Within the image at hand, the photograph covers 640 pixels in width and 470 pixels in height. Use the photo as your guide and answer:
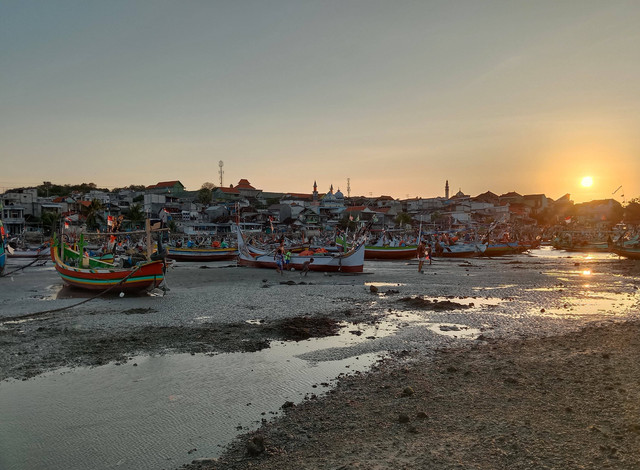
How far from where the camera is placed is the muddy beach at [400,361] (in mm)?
5180

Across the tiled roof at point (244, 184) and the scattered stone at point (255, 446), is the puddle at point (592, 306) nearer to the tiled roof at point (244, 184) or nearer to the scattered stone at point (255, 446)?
the scattered stone at point (255, 446)

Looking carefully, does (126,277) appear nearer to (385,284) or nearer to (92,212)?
(385,284)

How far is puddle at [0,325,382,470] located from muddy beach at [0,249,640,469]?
13cm

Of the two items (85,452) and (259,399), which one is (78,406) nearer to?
(85,452)

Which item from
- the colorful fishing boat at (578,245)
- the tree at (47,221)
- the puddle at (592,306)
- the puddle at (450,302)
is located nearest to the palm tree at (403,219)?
the colorful fishing boat at (578,245)

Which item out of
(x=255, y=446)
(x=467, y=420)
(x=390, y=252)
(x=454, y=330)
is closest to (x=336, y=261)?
(x=390, y=252)

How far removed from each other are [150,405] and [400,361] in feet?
16.2

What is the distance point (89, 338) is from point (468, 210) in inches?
3471

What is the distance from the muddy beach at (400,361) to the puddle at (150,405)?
0.43ft

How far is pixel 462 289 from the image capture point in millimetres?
20281

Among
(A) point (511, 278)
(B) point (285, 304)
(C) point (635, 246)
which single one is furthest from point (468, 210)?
(B) point (285, 304)

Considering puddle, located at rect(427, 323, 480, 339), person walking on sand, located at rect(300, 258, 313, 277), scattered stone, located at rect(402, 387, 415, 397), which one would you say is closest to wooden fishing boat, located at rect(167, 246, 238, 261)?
person walking on sand, located at rect(300, 258, 313, 277)

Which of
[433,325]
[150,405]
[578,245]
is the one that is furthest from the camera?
[578,245]

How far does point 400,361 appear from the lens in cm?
888
